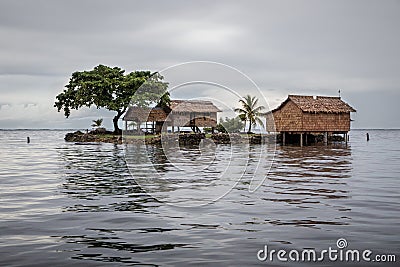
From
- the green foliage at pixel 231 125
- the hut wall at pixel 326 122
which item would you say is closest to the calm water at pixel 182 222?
the hut wall at pixel 326 122

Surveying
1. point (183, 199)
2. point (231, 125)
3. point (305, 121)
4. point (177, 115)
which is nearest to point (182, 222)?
point (183, 199)

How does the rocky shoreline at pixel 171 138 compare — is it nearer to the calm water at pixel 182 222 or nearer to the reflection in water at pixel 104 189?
the reflection in water at pixel 104 189

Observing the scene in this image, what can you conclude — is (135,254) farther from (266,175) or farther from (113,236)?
(266,175)

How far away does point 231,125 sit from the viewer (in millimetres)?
67750

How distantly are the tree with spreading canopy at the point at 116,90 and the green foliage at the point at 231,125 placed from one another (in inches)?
382

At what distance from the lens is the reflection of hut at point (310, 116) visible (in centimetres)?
5819

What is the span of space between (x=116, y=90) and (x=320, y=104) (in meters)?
28.2

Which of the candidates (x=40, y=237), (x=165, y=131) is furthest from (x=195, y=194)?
(x=165, y=131)

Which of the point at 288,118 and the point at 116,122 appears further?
the point at 116,122

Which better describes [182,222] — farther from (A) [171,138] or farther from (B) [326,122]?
(B) [326,122]

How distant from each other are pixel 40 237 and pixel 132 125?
59650mm

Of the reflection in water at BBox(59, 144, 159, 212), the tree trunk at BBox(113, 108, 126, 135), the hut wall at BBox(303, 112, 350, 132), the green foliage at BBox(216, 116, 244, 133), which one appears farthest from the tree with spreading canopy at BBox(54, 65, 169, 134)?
the reflection in water at BBox(59, 144, 159, 212)

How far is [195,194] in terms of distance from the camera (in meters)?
16.1

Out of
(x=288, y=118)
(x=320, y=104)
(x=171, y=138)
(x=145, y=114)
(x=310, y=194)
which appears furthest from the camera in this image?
(x=145, y=114)
